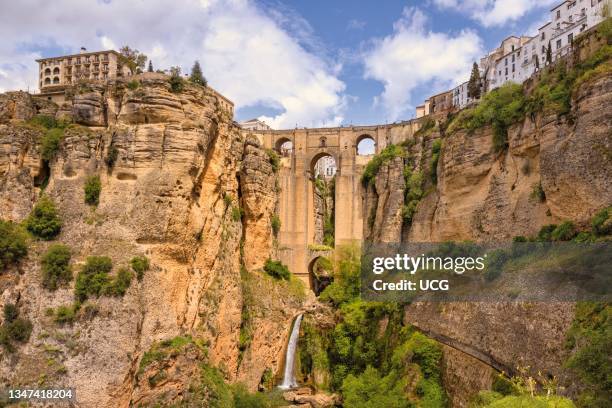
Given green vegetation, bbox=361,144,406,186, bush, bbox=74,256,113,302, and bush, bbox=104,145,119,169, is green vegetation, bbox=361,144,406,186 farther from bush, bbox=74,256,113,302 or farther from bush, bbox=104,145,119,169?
bush, bbox=74,256,113,302

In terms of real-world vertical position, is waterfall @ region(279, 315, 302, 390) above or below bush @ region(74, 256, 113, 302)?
below

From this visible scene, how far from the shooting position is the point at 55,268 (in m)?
23.1

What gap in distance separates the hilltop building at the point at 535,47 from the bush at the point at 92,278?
86.5 feet

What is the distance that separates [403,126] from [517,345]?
28.4 meters

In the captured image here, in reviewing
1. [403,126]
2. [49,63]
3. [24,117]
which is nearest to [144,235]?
[24,117]

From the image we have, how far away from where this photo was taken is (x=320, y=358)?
31953mm

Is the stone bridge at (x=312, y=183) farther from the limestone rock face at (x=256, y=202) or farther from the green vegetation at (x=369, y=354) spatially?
the limestone rock face at (x=256, y=202)

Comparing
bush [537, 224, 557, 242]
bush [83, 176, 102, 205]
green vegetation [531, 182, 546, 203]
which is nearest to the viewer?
bush [537, 224, 557, 242]

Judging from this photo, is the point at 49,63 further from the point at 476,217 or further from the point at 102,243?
the point at 476,217

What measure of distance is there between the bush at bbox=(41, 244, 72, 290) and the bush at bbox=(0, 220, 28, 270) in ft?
3.37

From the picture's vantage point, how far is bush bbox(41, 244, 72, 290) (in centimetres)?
2291

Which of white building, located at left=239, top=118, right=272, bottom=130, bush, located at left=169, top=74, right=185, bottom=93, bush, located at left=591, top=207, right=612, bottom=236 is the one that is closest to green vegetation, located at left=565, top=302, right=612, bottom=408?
bush, located at left=591, top=207, right=612, bottom=236

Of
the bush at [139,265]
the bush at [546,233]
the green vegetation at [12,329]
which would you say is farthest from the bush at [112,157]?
the bush at [546,233]

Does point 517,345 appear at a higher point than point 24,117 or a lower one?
lower
